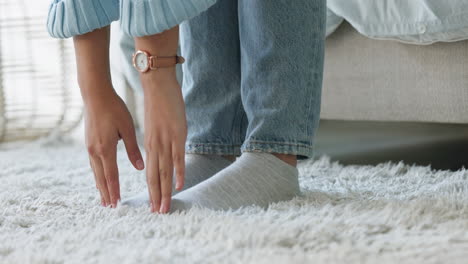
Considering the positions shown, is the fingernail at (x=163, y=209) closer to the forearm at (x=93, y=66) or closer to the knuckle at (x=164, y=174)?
the knuckle at (x=164, y=174)

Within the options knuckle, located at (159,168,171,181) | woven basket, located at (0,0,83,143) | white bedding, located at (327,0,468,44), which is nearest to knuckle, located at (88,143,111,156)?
knuckle, located at (159,168,171,181)

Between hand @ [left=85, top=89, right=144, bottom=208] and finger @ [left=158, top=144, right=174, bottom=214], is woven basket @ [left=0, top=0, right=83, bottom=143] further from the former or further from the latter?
finger @ [left=158, top=144, right=174, bottom=214]

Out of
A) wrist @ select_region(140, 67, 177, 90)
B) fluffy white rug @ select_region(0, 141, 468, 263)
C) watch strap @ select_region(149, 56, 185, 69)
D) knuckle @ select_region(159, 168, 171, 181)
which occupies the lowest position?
fluffy white rug @ select_region(0, 141, 468, 263)

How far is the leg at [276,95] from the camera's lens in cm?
80

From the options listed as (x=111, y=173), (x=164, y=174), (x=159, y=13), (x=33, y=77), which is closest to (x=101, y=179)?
(x=111, y=173)

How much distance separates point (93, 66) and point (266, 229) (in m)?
0.32

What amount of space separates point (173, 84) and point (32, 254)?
24 centimetres

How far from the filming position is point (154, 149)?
71cm

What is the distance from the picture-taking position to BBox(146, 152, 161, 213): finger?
0.71 metres

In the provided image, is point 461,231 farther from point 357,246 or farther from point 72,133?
point 72,133

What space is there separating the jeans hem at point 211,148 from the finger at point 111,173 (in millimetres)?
153

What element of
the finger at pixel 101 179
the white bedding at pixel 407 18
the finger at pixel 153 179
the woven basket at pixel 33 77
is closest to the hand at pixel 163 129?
the finger at pixel 153 179

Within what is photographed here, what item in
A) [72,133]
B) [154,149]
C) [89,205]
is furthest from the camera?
[72,133]

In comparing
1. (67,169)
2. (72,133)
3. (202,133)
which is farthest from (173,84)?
(72,133)
